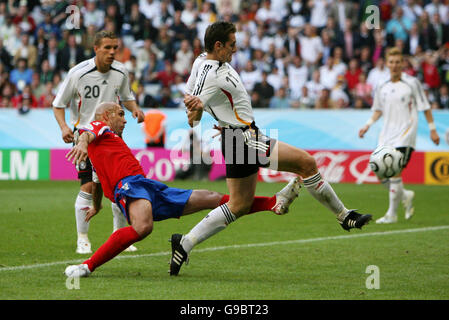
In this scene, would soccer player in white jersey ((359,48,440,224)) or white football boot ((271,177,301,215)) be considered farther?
soccer player in white jersey ((359,48,440,224))

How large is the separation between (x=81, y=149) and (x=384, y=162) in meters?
4.81

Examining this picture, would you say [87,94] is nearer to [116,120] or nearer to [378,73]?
[116,120]

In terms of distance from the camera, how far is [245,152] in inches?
288

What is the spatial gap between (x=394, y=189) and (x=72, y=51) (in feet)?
39.6

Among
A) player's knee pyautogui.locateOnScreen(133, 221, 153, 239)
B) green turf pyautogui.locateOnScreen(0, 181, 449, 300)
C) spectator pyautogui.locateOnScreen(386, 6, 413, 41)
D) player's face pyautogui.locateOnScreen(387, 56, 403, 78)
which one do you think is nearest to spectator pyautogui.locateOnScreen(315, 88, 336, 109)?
spectator pyautogui.locateOnScreen(386, 6, 413, 41)

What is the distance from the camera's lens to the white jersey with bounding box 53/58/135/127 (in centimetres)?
→ 896

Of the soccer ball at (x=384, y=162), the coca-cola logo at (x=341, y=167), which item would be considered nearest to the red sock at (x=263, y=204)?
the soccer ball at (x=384, y=162)

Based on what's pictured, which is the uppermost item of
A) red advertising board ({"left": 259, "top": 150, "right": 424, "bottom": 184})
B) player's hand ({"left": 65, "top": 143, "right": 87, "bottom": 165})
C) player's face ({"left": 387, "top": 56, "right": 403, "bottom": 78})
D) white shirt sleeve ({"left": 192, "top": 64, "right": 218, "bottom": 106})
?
player's face ({"left": 387, "top": 56, "right": 403, "bottom": 78})

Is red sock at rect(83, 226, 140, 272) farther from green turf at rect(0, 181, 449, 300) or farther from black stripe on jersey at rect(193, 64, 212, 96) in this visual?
black stripe on jersey at rect(193, 64, 212, 96)

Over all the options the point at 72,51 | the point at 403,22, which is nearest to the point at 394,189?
the point at 403,22

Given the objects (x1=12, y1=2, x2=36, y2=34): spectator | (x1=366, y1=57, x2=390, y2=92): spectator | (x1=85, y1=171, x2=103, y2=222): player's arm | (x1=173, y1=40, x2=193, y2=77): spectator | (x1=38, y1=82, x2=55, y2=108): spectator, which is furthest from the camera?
(x1=12, y1=2, x2=36, y2=34): spectator

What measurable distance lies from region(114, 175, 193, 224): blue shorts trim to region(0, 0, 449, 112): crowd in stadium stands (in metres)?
12.5

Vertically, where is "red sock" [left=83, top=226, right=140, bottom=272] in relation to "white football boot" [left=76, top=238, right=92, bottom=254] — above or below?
above

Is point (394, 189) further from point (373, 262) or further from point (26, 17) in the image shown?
point (26, 17)
